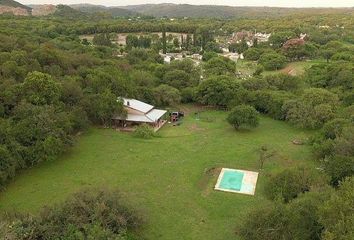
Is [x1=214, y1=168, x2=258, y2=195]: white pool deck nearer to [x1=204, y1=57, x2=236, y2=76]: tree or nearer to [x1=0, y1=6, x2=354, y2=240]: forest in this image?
[x1=0, y1=6, x2=354, y2=240]: forest

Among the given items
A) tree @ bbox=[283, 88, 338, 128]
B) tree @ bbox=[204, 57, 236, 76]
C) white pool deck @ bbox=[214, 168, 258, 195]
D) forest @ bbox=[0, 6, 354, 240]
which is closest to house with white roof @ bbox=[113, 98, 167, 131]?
forest @ bbox=[0, 6, 354, 240]

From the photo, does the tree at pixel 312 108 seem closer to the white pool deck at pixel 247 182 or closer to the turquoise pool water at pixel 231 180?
the white pool deck at pixel 247 182

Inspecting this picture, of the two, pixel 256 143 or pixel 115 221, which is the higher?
pixel 115 221

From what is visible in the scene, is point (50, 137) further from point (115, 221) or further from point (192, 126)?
point (192, 126)

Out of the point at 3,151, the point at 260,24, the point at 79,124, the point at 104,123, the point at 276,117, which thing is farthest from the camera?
the point at 260,24

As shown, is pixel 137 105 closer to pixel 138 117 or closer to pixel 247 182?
pixel 138 117

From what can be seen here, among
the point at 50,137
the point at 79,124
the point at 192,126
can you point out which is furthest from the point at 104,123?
the point at 50,137

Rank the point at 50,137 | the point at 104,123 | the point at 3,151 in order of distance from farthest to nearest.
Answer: the point at 104,123 → the point at 50,137 → the point at 3,151

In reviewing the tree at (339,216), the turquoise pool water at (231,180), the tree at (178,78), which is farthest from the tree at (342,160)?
the tree at (178,78)
